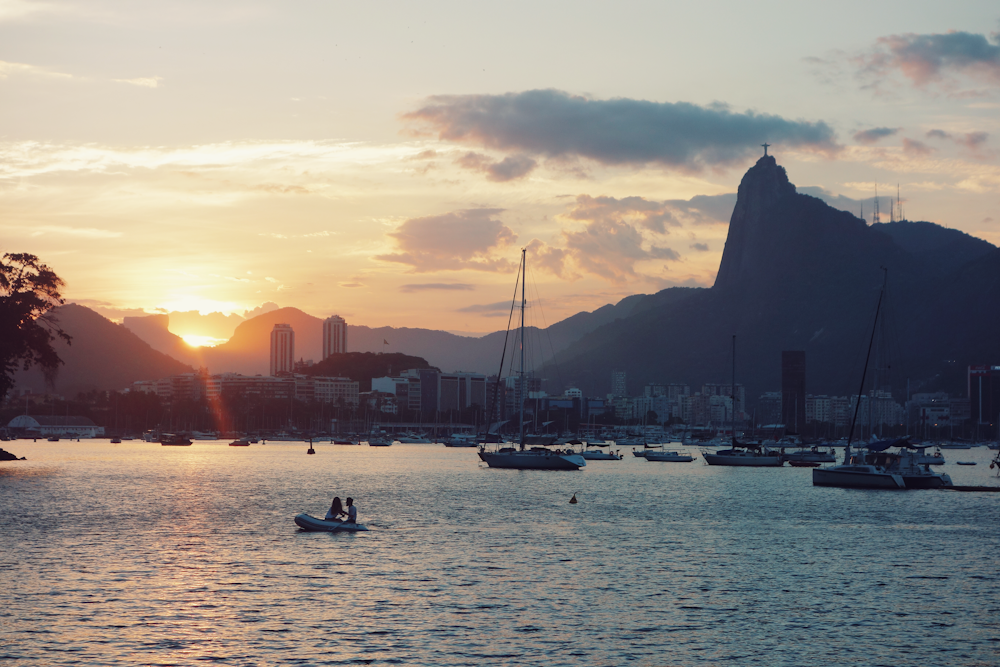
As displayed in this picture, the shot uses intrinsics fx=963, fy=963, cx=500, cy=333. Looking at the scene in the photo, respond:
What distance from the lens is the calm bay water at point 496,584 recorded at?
2747cm

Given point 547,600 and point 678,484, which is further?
point 678,484

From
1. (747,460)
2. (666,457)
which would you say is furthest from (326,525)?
(666,457)

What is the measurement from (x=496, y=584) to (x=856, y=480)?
6570 centimetres

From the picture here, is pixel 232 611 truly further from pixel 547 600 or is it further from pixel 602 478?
pixel 602 478

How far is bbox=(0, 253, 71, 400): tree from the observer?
95.6 metres

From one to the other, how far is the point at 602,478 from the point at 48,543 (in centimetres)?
8147

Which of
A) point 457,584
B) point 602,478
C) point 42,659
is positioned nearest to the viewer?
point 42,659

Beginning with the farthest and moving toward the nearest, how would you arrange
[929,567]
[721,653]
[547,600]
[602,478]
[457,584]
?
[602,478] < [929,567] < [457,584] < [547,600] < [721,653]

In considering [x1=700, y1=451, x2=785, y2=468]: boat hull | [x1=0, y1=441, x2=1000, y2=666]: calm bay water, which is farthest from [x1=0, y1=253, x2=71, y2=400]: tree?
[x1=700, y1=451, x2=785, y2=468]: boat hull

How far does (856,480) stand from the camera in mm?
93562

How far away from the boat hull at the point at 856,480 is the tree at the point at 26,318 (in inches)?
3007

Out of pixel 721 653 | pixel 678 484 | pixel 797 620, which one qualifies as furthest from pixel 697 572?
pixel 678 484

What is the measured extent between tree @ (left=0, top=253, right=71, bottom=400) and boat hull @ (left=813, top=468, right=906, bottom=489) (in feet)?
251

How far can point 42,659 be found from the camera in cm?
2512
